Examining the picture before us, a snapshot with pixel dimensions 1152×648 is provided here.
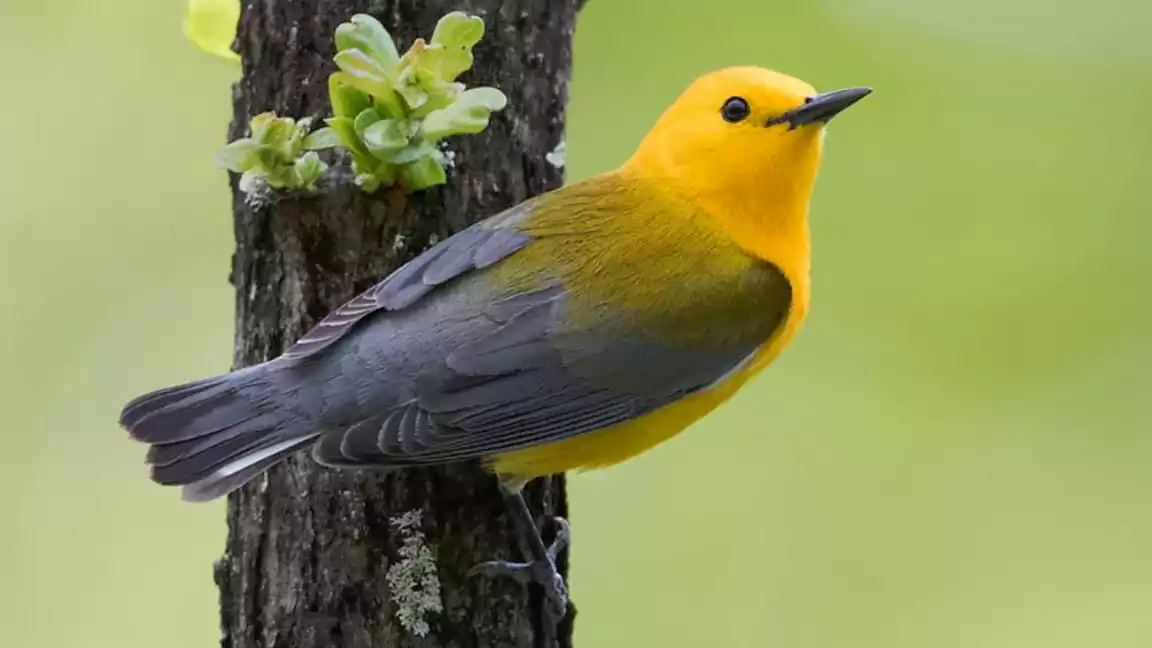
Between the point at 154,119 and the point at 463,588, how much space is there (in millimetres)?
2995

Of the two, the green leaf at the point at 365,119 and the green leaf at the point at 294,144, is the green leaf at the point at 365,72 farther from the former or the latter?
the green leaf at the point at 294,144

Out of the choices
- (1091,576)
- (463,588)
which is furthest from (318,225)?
(1091,576)

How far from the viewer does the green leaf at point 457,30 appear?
209 cm

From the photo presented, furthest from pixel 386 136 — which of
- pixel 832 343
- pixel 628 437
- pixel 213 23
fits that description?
pixel 832 343

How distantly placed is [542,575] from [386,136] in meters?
0.87

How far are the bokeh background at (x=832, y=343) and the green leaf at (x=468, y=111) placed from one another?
2.26m

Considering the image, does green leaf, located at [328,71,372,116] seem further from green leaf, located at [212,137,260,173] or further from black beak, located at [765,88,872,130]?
black beak, located at [765,88,872,130]

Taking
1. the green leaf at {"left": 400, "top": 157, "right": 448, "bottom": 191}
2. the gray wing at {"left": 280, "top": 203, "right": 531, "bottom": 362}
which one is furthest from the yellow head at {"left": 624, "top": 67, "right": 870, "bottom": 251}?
the green leaf at {"left": 400, "top": 157, "right": 448, "bottom": 191}

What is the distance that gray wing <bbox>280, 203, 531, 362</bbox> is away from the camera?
230 centimetres

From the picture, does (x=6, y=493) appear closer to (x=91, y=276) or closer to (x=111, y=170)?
(x=91, y=276)

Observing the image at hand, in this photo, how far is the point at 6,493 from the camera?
449cm

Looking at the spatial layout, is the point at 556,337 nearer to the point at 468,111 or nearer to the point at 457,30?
Answer: the point at 468,111

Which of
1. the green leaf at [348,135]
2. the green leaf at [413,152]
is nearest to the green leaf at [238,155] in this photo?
the green leaf at [348,135]

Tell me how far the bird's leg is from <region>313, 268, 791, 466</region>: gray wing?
151 millimetres
